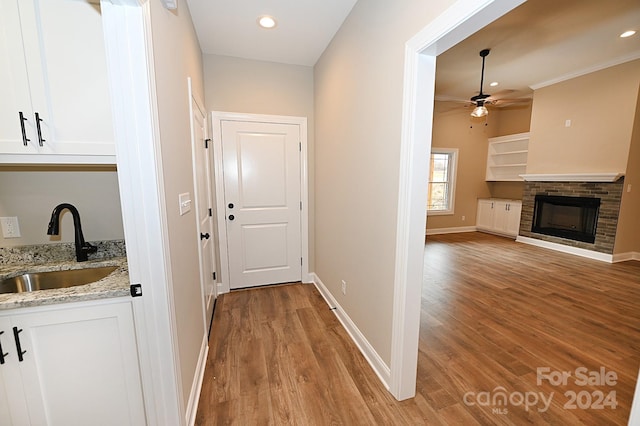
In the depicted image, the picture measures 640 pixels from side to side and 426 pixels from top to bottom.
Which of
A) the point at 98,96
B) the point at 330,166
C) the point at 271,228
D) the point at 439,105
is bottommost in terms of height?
the point at 271,228

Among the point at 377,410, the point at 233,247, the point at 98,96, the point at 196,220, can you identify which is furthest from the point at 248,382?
the point at 98,96

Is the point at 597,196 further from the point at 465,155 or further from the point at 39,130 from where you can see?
the point at 39,130

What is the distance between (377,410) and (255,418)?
72 cm

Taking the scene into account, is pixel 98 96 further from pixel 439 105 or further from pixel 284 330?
pixel 439 105

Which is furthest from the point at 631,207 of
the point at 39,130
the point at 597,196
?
the point at 39,130

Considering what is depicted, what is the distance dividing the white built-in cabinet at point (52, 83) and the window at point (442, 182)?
20.4ft

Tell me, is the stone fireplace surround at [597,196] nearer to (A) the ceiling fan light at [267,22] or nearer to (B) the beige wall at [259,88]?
(B) the beige wall at [259,88]

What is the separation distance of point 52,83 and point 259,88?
2.03 m

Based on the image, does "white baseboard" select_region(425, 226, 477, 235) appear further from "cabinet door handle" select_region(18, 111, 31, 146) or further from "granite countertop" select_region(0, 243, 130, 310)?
"cabinet door handle" select_region(18, 111, 31, 146)

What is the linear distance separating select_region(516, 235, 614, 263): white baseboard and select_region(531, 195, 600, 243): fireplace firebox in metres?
0.18

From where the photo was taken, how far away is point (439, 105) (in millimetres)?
5730

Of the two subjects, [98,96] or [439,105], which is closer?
[98,96]

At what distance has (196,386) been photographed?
1.59m

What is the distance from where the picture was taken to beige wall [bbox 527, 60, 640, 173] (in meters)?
3.89
